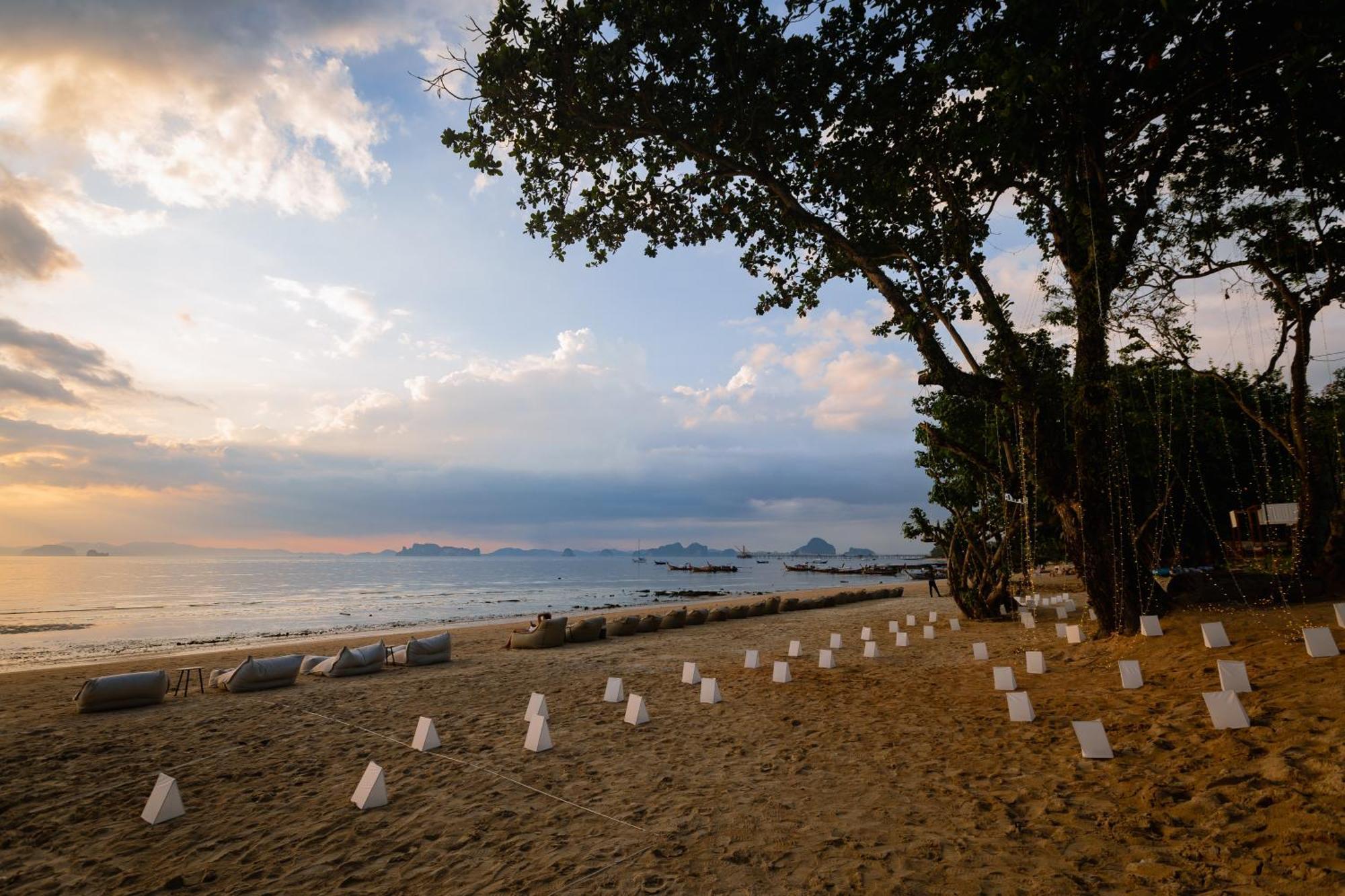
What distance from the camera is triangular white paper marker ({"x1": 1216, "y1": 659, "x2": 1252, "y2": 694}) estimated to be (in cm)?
668

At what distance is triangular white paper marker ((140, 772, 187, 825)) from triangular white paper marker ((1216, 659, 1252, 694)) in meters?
11.3

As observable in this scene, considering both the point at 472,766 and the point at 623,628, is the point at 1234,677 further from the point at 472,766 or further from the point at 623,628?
the point at 623,628

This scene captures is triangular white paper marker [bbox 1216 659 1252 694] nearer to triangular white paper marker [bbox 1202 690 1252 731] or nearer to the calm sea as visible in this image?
triangular white paper marker [bbox 1202 690 1252 731]

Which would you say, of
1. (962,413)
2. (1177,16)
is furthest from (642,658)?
(1177,16)

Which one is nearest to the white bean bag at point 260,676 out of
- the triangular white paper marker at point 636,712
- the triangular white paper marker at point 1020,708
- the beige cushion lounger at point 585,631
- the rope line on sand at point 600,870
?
the beige cushion lounger at point 585,631

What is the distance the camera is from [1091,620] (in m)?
14.7

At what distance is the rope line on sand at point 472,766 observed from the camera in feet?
17.7

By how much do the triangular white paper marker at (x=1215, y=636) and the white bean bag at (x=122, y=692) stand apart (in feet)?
57.4

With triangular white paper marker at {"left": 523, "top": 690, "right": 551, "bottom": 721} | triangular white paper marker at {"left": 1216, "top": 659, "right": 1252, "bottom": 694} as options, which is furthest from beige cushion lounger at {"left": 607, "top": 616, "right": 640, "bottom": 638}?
triangular white paper marker at {"left": 1216, "top": 659, "right": 1252, "bottom": 694}

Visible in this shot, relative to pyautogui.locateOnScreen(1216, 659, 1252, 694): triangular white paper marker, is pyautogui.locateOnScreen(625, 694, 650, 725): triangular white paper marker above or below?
below

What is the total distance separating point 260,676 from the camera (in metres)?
11.1

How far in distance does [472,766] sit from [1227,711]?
843cm

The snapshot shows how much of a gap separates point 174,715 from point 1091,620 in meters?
19.7

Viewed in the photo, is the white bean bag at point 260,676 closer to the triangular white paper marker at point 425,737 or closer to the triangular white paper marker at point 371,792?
the triangular white paper marker at point 425,737
